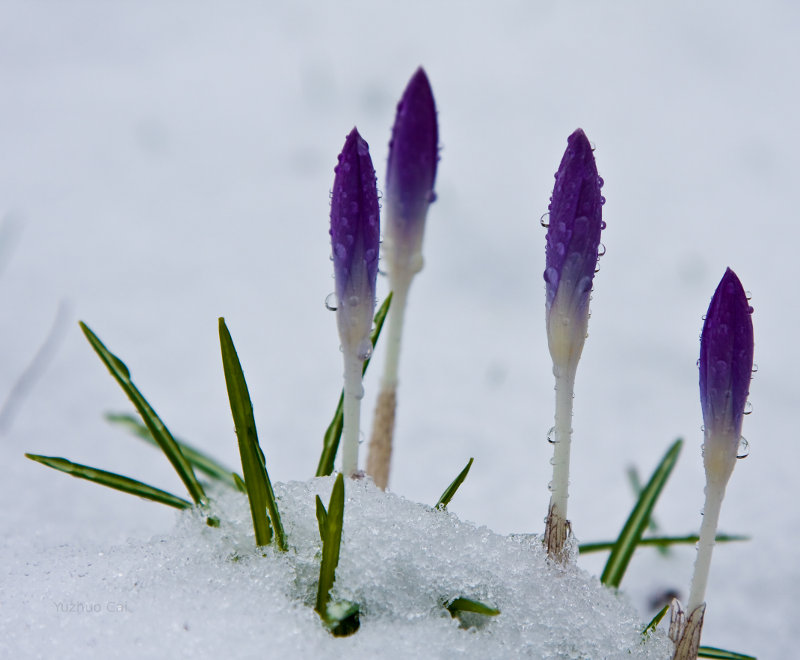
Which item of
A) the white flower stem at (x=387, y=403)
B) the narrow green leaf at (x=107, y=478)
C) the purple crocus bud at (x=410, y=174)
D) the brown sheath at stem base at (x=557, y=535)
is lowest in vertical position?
the narrow green leaf at (x=107, y=478)

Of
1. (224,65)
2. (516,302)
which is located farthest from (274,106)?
(516,302)

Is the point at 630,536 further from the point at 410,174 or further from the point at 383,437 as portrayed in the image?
the point at 410,174

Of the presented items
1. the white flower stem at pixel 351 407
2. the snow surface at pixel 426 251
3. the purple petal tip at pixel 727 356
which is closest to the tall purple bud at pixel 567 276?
the purple petal tip at pixel 727 356

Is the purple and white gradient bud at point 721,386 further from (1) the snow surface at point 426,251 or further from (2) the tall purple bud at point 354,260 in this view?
(1) the snow surface at point 426,251

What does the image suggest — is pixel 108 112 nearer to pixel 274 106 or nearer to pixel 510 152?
pixel 274 106

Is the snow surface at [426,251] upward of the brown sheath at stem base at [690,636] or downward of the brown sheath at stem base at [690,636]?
upward

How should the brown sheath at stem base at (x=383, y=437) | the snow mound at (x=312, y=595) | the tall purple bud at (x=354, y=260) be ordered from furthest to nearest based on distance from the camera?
the brown sheath at stem base at (x=383, y=437) < the tall purple bud at (x=354, y=260) < the snow mound at (x=312, y=595)

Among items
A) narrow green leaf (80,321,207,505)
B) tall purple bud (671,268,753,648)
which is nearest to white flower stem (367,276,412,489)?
narrow green leaf (80,321,207,505)
